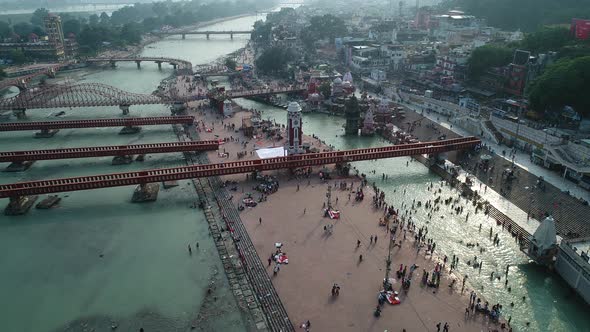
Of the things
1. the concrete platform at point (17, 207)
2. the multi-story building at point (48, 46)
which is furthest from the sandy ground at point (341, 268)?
the multi-story building at point (48, 46)

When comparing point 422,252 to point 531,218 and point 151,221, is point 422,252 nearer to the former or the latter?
point 531,218

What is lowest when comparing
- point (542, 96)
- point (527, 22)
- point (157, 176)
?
point (157, 176)

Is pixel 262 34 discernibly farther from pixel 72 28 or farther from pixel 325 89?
pixel 325 89

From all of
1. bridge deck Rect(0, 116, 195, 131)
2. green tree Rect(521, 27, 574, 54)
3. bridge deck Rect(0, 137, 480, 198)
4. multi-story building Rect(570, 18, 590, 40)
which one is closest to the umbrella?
bridge deck Rect(0, 137, 480, 198)

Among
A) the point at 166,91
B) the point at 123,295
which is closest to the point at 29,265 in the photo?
the point at 123,295

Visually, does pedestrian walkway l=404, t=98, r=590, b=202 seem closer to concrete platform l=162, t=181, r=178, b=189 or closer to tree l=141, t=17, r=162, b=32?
concrete platform l=162, t=181, r=178, b=189

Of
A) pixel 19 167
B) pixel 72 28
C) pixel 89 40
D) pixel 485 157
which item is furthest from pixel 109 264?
pixel 72 28
